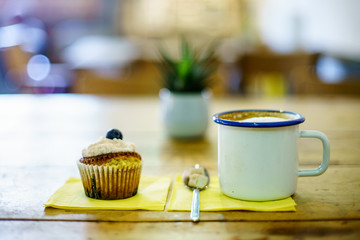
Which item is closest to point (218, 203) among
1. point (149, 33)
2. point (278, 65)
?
point (278, 65)

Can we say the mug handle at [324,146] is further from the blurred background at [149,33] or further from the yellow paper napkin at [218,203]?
the blurred background at [149,33]

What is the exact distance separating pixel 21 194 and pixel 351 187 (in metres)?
0.55

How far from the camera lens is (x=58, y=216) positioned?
1.76 feet

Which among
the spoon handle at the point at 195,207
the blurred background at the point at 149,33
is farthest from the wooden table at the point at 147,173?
the blurred background at the point at 149,33

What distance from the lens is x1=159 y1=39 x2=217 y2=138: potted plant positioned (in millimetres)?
1077

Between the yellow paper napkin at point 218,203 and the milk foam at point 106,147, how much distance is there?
0.11 metres

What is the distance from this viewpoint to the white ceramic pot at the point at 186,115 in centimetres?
108

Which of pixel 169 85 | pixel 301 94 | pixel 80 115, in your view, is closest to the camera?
pixel 169 85

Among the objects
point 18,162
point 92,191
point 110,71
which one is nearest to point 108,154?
point 92,191

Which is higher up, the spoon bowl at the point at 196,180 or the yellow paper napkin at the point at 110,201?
the spoon bowl at the point at 196,180

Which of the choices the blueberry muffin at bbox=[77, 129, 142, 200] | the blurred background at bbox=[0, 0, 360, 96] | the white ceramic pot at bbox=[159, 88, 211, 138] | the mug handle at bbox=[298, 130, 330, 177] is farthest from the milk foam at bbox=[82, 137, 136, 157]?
the blurred background at bbox=[0, 0, 360, 96]

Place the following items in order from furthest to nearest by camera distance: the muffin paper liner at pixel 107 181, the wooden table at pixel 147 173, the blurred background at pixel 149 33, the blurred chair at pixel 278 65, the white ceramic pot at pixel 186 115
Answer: the blurred background at pixel 149 33, the blurred chair at pixel 278 65, the white ceramic pot at pixel 186 115, the muffin paper liner at pixel 107 181, the wooden table at pixel 147 173

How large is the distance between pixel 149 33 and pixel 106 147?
5440 mm

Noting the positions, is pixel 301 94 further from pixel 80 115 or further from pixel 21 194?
pixel 21 194
